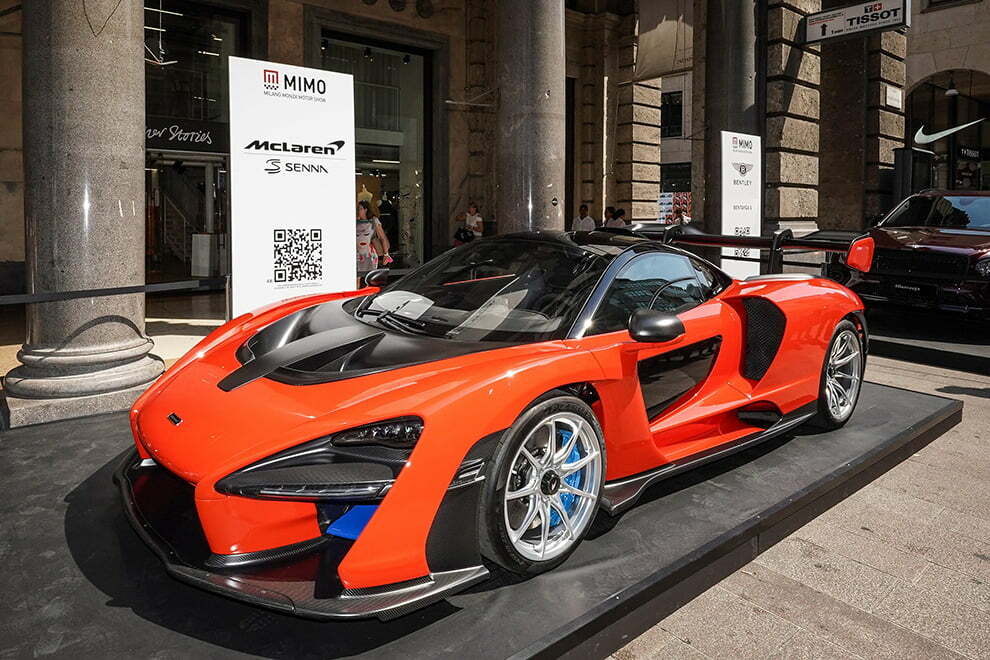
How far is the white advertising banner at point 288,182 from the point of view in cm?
537

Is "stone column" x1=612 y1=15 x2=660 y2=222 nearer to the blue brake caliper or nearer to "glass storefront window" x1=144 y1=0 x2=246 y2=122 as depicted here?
"glass storefront window" x1=144 y1=0 x2=246 y2=122

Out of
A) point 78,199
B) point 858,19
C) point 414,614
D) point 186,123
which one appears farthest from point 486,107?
point 414,614

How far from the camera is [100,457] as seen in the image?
154 inches

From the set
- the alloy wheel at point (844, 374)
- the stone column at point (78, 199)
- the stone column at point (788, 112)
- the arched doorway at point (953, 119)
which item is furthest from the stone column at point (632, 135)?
the stone column at point (78, 199)

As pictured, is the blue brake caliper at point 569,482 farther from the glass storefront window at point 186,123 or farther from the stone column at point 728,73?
the glass storefront window at point 186,123

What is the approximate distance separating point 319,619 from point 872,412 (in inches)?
166

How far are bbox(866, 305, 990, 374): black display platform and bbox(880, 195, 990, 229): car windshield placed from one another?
119cm

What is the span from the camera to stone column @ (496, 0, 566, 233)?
7613mm

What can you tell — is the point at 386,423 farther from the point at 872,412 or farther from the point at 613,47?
the point at 613,47

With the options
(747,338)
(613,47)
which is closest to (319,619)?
(747,338)

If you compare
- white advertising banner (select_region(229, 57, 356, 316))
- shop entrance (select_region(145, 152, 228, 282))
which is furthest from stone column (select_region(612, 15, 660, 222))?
white advertising banner (select_region(229, 57, 356, 316))

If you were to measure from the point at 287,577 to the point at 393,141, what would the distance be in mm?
14386

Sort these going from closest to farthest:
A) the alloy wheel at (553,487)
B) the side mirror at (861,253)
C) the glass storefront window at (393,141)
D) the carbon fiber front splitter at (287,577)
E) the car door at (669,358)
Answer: the carbon fiber front splitter at (287,577), the alloy wheel at (553,487), the car door at (669,358), the side mirror at (861,253), the glass storefront window at (393,141)

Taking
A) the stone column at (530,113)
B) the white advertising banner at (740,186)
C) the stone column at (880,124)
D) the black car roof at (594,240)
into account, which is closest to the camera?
the black car roof at (594,240)
